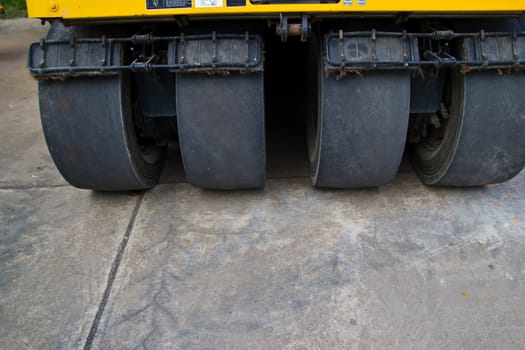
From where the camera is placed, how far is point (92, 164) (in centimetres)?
303

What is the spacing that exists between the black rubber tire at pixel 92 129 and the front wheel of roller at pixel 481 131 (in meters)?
1.89

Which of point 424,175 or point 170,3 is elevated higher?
point 170,3

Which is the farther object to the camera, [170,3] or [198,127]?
[198,127]

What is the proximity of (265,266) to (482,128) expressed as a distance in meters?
1.43

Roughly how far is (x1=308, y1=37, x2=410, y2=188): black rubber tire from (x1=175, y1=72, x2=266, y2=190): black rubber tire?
14.4 inches

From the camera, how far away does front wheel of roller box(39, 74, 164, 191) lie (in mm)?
2789

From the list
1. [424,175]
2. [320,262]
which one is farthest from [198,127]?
[424,175]

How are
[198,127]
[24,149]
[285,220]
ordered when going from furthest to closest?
1. [24,149]
2. [285,220]
3. [198,127]

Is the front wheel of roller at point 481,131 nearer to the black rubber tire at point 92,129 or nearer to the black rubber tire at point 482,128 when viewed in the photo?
the black rubber tire at point 482,128

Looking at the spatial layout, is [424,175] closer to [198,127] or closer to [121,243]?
[198,127]

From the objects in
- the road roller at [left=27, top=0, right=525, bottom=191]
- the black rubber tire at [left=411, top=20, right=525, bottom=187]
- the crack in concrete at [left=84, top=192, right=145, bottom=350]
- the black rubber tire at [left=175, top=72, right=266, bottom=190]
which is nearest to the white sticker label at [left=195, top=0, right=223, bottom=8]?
the road roller at [left=27, top=0, right=525, bottom=191]

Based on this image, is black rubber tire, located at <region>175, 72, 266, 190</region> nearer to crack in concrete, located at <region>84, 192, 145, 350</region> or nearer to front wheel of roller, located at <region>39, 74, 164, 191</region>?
front wheel of roller, located at <region>39, 74, 164, 191</region>

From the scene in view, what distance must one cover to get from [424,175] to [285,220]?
1.03 m

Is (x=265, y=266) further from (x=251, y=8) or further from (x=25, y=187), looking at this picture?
(x=25, y=187)
